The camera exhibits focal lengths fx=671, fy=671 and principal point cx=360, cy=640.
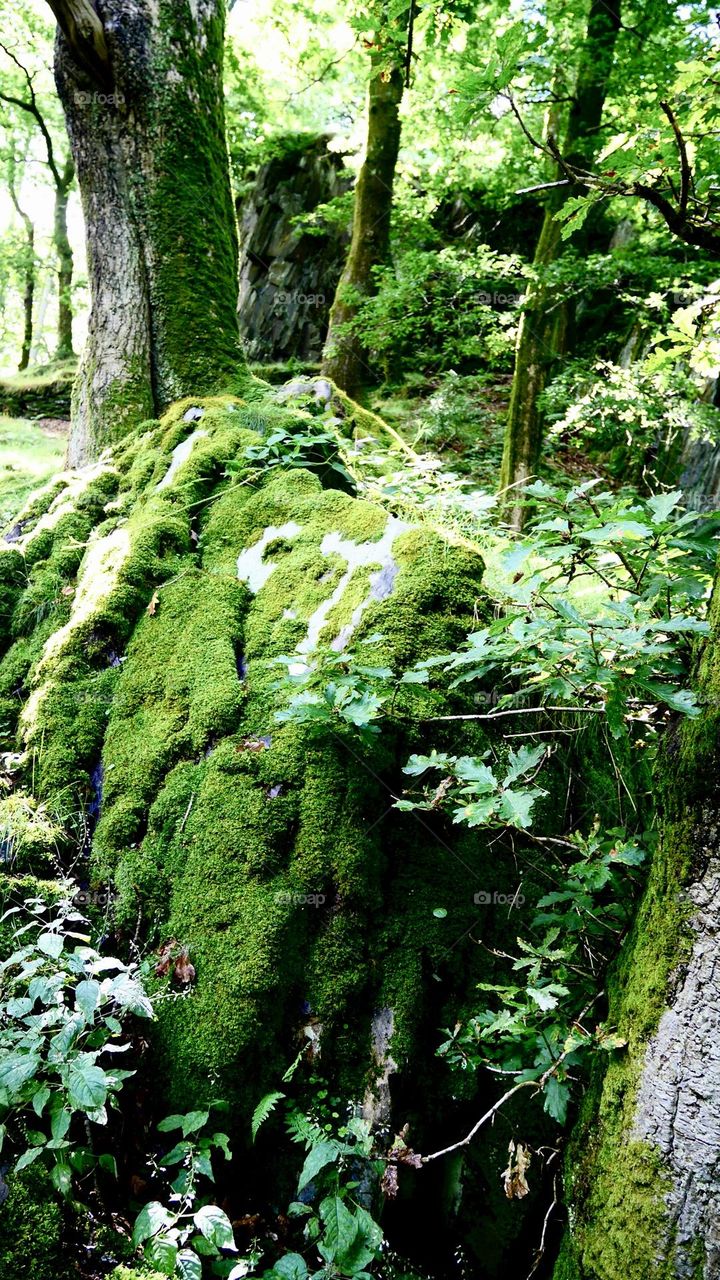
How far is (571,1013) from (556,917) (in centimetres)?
25

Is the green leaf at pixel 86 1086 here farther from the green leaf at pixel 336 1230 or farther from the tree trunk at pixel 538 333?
the tree trunk at pixel 538 333

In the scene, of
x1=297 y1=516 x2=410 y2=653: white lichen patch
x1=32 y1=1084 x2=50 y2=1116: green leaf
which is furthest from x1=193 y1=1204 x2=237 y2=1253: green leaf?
x1=297 y1=516 x2=410 y2=653: white lichen patch

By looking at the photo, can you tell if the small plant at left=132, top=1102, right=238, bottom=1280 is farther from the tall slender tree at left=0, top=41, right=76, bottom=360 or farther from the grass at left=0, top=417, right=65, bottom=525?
the tall slender tree at left=0, top=41, right=76, bottom=360

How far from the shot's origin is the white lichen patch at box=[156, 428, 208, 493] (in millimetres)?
3841

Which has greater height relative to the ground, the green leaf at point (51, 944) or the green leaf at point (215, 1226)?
the green leaf at point (51, 944)

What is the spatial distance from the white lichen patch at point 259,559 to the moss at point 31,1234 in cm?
220

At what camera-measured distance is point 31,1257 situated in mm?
1551

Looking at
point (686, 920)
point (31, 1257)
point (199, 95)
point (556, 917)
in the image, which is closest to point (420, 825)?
point (556, 917)

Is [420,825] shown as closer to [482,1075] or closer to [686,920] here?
[482,1075]

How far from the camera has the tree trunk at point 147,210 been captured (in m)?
4.57

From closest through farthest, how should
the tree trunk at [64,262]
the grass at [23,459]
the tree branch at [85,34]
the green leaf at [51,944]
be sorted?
the green leaf at [51,944], the tree branch at [85,34], the grass at [23,459], the tree trunk at [64,262]

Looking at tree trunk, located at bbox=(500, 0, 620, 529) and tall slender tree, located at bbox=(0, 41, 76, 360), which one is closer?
tree trunk, located at bbox=(500, 0, 620, 529)

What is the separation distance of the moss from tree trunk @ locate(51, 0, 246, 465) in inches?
168

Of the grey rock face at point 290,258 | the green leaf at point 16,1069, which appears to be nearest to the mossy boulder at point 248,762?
the green leaf at point 16,1069
